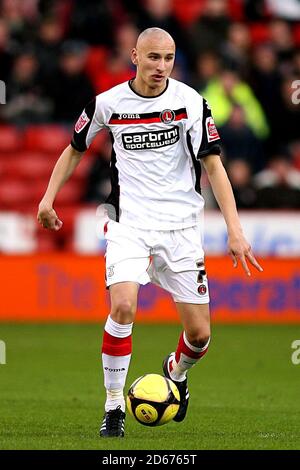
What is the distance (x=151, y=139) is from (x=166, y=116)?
169 millimetres

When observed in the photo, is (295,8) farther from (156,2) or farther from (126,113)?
(126,113)

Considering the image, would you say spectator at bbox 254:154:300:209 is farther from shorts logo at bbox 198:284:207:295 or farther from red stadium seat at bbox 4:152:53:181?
shorts logo at bbox 198:284:207:295

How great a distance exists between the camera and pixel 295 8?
65.5 feet

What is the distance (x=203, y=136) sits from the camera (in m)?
7.71

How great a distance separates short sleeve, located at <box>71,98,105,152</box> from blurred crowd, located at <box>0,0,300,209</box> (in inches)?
333

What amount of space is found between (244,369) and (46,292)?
4.26 m

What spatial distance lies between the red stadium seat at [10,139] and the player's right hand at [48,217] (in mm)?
10010

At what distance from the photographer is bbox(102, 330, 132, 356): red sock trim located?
746cm

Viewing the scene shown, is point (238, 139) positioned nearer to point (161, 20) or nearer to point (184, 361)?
point (161, 20)

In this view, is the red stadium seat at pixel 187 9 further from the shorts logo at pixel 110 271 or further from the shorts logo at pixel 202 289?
the shorts logo at pixel 110 271

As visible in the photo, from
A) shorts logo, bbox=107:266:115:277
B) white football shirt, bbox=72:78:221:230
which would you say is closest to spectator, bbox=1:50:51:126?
white football shirt, bbox=72:78:221:230

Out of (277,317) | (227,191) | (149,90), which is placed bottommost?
(277,317)

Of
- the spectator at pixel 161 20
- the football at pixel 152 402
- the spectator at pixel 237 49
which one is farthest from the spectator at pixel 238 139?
the football at pixel 152 402
